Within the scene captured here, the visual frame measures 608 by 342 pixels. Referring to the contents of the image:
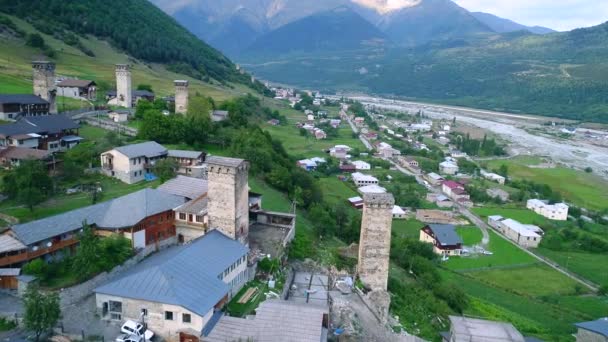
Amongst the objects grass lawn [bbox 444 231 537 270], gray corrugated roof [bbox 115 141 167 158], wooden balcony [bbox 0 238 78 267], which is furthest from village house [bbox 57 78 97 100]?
grass lawn [bbox 444 231 537 270]

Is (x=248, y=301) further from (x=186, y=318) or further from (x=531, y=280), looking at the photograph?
(x=531, y=280)

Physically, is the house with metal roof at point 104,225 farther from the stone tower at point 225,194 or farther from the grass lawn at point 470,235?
the grass lawn at point 470,235

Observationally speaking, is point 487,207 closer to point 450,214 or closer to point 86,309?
point 450,214

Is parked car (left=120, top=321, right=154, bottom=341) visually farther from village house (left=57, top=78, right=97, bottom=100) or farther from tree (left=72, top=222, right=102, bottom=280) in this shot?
village house (left=57, top=78, right=97, bottom=100)

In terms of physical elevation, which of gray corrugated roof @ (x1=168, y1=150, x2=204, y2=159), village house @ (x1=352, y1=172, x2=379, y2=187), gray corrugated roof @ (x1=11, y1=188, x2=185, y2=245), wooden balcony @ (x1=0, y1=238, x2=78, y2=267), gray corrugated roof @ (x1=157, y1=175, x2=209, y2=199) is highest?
gray corrugated roof @ (x1=168, y1=150, x2=204, y2=159)

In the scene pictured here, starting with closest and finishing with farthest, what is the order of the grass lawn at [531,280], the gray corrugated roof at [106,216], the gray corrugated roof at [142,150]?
the gray corrugated roof at [106,216], the gray corrugated roof at [142,150], the grass lawn at [531,280]

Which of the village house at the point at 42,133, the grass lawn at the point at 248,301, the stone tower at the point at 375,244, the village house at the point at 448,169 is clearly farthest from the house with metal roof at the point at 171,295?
the village house at the point at 448,169
